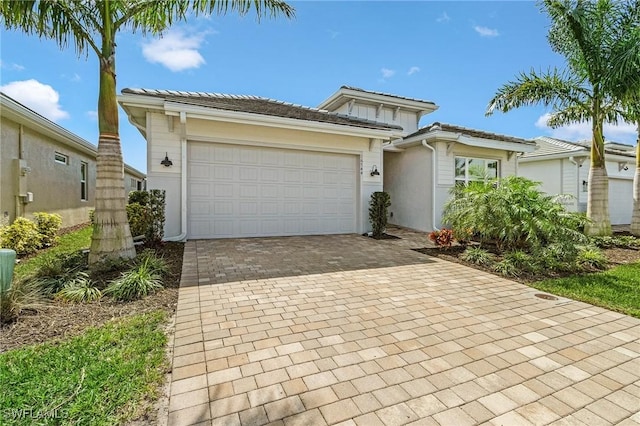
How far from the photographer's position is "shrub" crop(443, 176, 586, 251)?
20.8 ft

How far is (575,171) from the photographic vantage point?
14.5m

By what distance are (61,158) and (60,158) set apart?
7 centimetres

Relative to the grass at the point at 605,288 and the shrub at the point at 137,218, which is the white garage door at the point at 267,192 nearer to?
the shrub at the point at 137,218

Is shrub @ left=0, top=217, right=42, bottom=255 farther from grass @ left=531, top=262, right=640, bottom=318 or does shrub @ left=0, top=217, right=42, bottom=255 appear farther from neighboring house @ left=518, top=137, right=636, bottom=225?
neighboring house @ left=518, top=137, right=636, bottom=225

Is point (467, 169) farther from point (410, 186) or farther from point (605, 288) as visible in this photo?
point (605, 288)

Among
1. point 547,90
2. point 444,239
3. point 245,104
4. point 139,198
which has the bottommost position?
point 444,239

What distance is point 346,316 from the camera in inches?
146

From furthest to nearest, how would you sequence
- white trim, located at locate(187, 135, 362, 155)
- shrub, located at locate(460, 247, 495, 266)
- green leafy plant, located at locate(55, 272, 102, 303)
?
white trim, located at locate(187, 135, 362, 155) < shrub, located at locate(460, 247, 495, 266) < green leafy plant, located at locate(55, 272, 102, 303)

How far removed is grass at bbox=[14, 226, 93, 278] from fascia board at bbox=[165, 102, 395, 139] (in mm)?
4272

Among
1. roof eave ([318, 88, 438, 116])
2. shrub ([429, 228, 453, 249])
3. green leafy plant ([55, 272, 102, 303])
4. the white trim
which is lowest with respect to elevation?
green leafy plant ([55, 272, 102, 303])

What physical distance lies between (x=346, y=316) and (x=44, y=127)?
1110cm

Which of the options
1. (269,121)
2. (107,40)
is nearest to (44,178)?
(107,40)

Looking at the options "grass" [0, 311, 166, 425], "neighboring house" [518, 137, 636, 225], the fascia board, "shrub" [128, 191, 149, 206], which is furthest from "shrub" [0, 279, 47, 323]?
"neighboring house" [518, 137, 636, 225]

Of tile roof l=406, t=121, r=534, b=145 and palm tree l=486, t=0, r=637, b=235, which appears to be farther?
tile roof l=406, t=121, r=534, b=145
